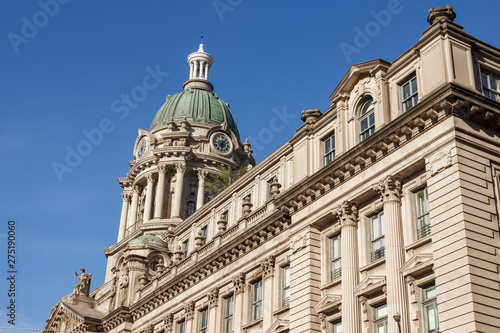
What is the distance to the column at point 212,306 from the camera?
41.4 metres

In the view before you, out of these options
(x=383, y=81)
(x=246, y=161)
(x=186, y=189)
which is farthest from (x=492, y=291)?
(x=246, y=161)

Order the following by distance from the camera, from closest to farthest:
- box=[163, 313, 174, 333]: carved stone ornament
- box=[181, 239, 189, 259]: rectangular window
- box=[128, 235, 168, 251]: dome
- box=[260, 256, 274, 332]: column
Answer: box=[260, 256, 274, 332]: column, box=[163, 313, 174, 333]: carved stone ornament, box=[181, 239, 189, 259]: rectangular window, box=[128, 235, 168, 251]: dome

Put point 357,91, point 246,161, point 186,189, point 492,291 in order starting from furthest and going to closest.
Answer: point 246,161 < point 186,189 < point 357,91 < point 492,291

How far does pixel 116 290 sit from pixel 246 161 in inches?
1151

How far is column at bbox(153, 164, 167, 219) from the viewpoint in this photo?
72625mm

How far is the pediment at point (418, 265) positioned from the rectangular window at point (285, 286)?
9427mm

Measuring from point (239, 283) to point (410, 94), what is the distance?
15525mm

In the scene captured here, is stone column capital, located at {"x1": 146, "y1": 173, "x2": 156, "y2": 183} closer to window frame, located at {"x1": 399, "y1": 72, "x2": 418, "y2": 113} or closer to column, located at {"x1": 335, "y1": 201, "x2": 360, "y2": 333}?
column, located at {"x1": 335, "y1": 201, "x2": 360, "y2": 333}

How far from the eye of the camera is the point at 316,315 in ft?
102

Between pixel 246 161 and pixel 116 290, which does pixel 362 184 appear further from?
pixel 246 161

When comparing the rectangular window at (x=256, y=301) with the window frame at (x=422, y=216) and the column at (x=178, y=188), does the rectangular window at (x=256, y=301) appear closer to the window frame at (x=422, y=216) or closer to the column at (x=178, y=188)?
the window frame at (x=422, y=216)

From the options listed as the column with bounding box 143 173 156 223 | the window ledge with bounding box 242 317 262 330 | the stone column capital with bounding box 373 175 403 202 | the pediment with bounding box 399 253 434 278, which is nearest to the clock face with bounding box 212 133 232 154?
the column with bounding box 143 173 156 223

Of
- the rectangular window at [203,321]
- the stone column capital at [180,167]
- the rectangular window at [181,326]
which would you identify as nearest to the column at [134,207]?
the stone column capital at [180,167]

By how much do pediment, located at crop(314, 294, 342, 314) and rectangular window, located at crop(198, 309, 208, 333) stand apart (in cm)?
1301
